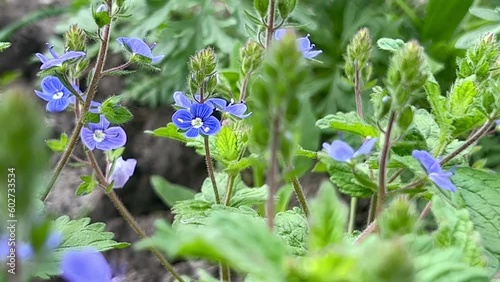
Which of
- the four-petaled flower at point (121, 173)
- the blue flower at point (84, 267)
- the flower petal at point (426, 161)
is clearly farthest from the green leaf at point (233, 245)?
the four-petaled flower at point (121, 173)

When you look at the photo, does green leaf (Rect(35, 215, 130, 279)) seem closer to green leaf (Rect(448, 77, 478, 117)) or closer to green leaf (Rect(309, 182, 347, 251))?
green leaf (Rect(309, 182, 347, 251))

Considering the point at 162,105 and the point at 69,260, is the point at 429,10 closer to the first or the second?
the point at 162,105

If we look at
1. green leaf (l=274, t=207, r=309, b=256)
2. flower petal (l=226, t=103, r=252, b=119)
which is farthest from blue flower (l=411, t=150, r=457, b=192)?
flower petal (l=226, t=103, r=252, b=119)

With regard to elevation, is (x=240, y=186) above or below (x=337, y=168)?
below

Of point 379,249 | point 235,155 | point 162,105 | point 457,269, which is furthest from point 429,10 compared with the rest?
point 379,249

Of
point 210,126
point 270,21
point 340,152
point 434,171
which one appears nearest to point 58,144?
point 210,126

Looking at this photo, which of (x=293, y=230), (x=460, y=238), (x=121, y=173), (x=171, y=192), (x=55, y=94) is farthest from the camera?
(x=171, y=192)

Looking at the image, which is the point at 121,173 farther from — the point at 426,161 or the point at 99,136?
the point at 426,161
